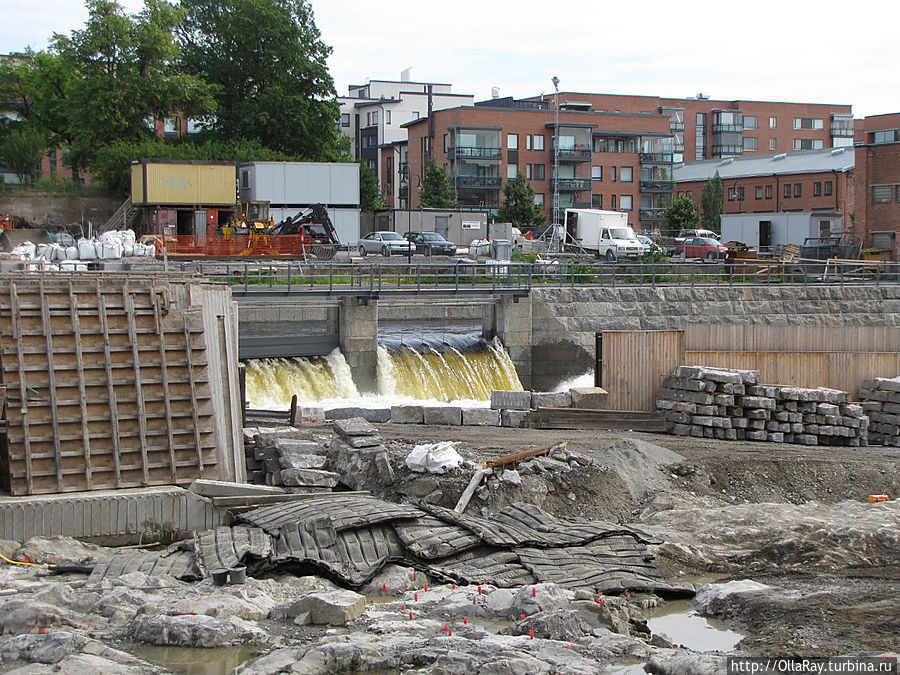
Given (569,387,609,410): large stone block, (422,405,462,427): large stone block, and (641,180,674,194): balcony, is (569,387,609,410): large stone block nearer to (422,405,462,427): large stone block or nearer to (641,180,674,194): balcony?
(422,405,462,427): large stone block

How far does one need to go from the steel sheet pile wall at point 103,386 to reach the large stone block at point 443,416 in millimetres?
6741

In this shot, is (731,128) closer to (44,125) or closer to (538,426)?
(44,125)

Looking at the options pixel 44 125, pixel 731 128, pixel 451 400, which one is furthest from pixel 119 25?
pixel 731 128

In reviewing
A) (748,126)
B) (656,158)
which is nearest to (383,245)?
(656,158)

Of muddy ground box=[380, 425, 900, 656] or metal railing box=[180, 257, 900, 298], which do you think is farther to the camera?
metal railing box=[180, 257, 900, 298]

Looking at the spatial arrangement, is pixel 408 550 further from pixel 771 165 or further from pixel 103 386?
pixel 771 165

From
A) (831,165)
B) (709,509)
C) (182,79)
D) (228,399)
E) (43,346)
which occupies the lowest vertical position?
(709,509)

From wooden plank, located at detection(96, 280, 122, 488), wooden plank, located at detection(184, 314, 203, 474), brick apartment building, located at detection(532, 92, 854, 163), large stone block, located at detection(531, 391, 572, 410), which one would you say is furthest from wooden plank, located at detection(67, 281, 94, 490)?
brick apartment building, located at detection(532, 92, 854, 163)

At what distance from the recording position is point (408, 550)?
14.2 m

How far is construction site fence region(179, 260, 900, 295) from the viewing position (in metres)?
30.2

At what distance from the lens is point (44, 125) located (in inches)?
2395

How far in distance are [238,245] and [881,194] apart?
3369 cm

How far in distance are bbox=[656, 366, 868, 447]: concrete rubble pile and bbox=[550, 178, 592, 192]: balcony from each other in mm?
52998

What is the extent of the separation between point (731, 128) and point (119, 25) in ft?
205
